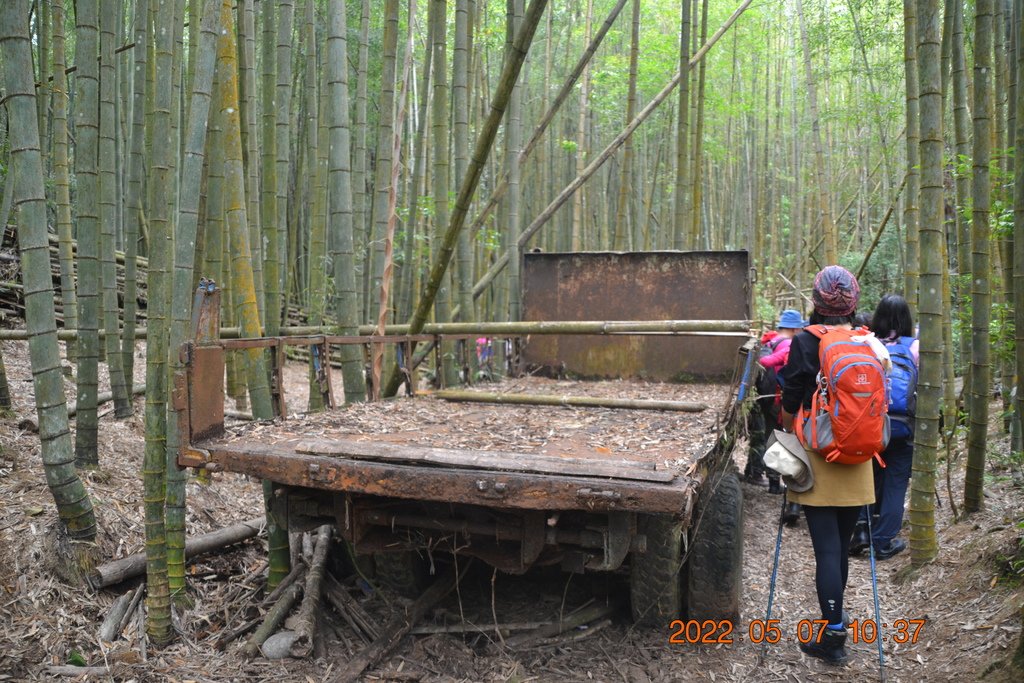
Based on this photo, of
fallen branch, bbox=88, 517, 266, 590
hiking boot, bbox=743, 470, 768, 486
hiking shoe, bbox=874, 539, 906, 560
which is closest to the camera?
fallen branch, bbox=88, 517, 266, 590

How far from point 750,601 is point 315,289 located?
405 centimetres

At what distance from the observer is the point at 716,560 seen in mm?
2572

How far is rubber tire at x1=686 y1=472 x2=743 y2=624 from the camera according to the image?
2566 mm

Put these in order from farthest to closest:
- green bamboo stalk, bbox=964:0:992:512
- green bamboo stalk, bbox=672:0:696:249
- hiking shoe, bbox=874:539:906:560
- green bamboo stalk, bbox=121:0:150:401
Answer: green bamboo stalk, bbox=672:0:696:249, green bamboo stalk, bbox=121:0:150:401, hiking shoe, bbox=874:539:906:560, green bamboo stalk, bbox=964:0:992:512

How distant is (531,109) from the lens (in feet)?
37.5

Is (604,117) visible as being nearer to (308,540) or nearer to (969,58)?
Result: (969,58)

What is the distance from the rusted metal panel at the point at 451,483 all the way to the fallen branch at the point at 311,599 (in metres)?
0.46

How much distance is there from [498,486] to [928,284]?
7.12 ft

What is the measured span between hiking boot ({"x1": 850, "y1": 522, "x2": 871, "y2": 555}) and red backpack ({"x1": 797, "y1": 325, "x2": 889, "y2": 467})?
149 cm

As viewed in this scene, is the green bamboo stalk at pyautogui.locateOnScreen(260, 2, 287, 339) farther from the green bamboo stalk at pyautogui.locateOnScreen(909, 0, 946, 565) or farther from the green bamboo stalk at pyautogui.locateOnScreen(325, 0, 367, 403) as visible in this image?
the green bamboo stalk at pyautogui.locateOnScreen(909, 0, 946, 565)

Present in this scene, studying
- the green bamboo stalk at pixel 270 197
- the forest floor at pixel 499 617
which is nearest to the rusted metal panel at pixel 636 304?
the forest floor at pixel 499 617

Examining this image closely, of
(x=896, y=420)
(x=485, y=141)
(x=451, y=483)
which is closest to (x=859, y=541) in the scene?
(x=896, y=420)

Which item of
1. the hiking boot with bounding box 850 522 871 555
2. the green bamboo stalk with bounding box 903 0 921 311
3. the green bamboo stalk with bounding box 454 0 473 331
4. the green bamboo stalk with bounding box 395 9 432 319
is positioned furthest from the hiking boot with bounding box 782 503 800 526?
the green bamboo stalk with bounding box 395 9 432 319

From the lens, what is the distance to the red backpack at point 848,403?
2346 mm
